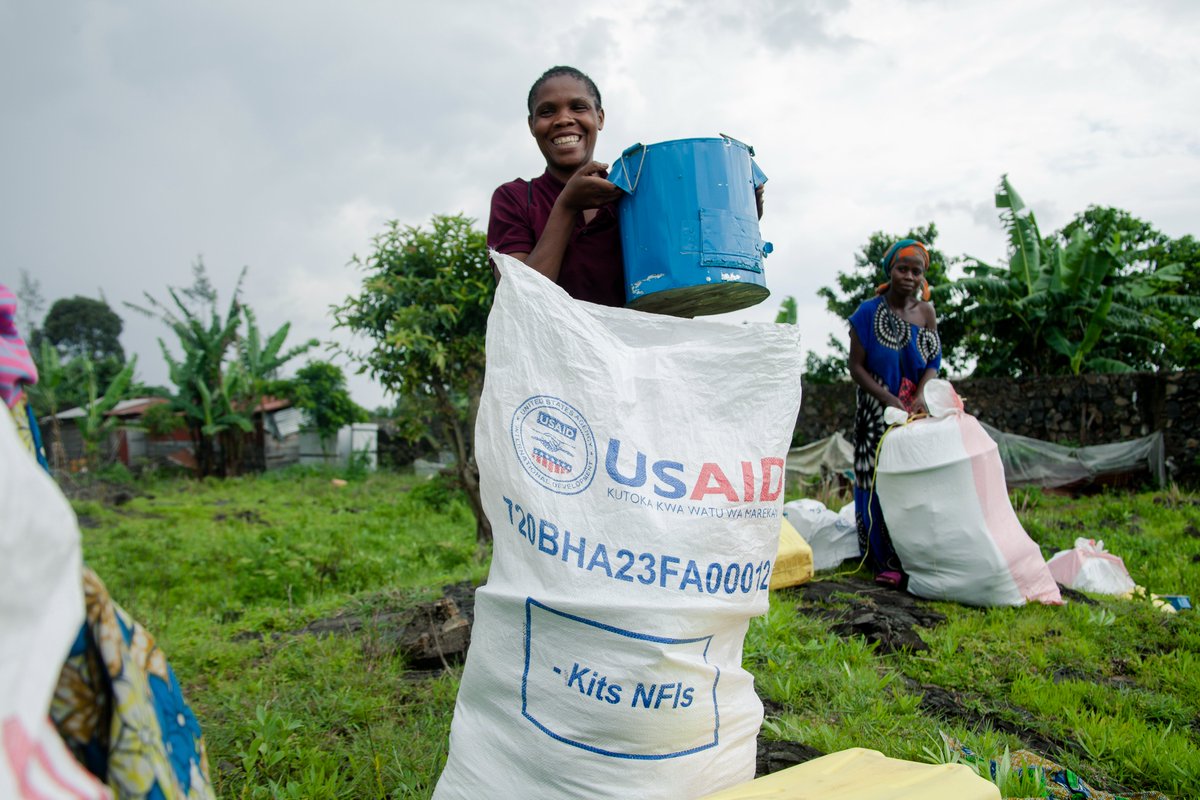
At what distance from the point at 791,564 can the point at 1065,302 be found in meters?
8.56

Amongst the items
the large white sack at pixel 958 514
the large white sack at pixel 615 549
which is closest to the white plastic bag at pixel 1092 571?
the large white sack at pixel 958 514

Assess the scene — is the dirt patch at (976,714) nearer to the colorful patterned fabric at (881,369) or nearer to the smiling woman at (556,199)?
the smiling woman at (556,199)

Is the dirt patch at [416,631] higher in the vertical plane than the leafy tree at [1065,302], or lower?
lower

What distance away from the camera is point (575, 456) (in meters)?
1.32

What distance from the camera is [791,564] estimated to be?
3447 millimetres

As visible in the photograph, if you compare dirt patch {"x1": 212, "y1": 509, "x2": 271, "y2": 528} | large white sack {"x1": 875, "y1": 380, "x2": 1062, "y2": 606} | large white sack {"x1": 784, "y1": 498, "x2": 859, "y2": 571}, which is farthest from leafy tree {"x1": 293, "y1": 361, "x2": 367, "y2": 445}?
large white sack {"x1": 875, "y1": 380, "x2": 1062, "y2": 606}

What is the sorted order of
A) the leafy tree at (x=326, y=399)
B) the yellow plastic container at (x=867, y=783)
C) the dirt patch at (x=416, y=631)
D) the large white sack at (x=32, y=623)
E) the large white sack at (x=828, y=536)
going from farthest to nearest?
the leafy tree at (x=326, y=399) → the large white sack at (x=828, y=536) → the dirt patch at (x=416, y=631) → the yellow plastic container at (x=867, y=783) → the large white sack at (x=32, y=623)

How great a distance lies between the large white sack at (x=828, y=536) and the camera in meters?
4.13

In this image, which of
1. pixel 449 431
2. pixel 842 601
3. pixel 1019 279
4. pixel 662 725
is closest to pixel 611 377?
pixel 662 725

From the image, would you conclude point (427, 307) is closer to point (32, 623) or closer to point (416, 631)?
point (416, 631)

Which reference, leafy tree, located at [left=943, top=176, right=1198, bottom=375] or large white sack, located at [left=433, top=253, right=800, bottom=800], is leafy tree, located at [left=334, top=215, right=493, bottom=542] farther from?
leafy tree, located at [left=943, top=176, right=1198, bottom=375]

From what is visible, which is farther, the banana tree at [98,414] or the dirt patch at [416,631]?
the banana tree at [98,414]

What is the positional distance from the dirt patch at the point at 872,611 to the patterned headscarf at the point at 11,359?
2508mm

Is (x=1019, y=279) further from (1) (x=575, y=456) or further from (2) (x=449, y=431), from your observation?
(1) (x=575, y=456)
